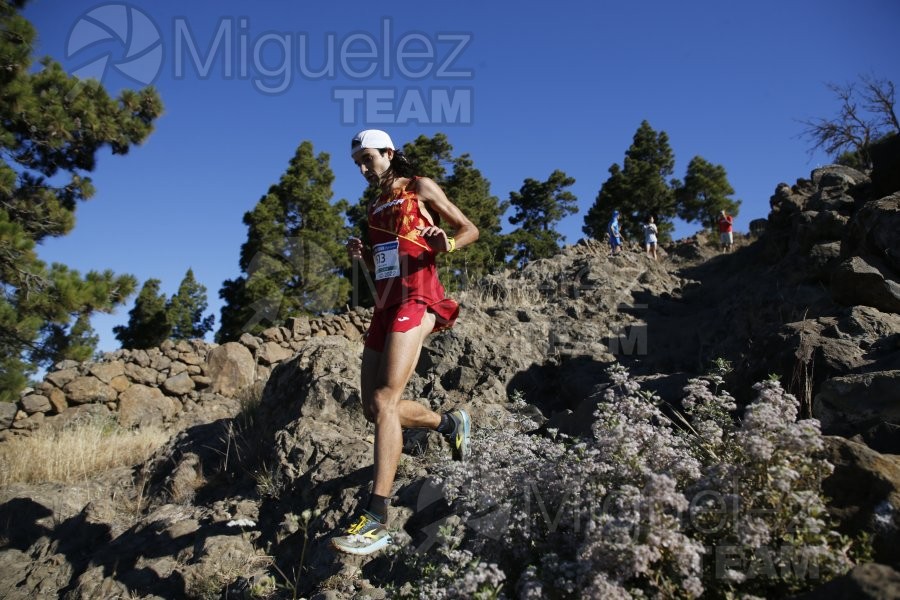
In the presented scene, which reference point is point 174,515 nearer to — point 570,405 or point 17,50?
point 570,405

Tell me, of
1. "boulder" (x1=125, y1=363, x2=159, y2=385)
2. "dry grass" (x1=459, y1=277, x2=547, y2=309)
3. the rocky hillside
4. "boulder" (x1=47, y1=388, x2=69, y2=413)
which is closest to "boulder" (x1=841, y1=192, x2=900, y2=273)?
the rocky hillside

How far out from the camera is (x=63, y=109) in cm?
1091

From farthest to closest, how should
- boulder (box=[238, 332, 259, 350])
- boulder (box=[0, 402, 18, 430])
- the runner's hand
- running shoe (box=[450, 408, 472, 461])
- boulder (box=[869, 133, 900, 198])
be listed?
1. boulder (box=[238, 332, 259, 350])
2. boulder (box=[0, 402, 18, 430])
3. boulder (box=[869, 133, 900, 198])
4. running shoe (box=[450, 408, 472, 461])
5. the runner's hand

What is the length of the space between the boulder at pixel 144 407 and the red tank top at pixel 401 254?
26.1 feet

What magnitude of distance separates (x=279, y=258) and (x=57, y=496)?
15.3m

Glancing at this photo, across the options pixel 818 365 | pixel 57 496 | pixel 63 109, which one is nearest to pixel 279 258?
pixel 63 109

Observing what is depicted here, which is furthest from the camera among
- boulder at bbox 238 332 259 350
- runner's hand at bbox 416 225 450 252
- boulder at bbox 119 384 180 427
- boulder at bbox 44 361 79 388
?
boulder at bbox 238 332 259 350

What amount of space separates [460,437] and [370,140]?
182cm

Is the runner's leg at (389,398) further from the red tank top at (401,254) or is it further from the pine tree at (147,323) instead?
the pine tree at (147,323)

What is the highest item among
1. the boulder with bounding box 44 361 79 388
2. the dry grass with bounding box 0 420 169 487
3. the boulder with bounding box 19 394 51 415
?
the boulder with bounding box 44 361 79 388

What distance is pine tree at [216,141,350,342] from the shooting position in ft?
64.7

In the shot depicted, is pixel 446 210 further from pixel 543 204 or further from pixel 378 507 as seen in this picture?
pixel 543 204

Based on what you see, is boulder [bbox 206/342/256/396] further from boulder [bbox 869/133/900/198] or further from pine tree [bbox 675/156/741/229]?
pine tree [bbox 675/156/741/229]

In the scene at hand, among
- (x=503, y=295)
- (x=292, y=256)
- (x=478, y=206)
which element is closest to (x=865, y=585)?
(x=503, y=295)
